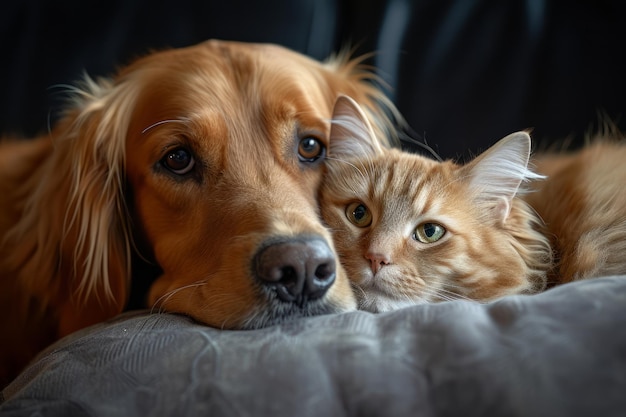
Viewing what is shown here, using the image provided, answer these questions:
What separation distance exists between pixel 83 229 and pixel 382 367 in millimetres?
1124

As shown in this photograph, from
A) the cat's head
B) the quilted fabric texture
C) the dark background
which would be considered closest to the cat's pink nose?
the cat's head

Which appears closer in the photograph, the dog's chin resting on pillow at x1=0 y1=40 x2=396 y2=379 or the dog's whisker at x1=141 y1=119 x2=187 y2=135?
the dog's chin resting on pillow at x1=0 y1=40 x2=396 y2=379

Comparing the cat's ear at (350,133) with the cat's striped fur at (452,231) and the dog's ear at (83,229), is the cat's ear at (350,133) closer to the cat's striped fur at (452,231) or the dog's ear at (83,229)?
the cat's striped fur at (452,231)

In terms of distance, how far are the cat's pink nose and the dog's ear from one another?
80 centimetres

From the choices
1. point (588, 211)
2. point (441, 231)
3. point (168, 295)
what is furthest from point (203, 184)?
point (588, 211)

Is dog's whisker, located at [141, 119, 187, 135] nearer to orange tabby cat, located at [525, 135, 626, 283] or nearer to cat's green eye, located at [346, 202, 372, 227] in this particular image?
cat's green eye, located at [346, 202, 372, 227]

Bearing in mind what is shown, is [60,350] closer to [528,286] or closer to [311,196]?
[311,196]

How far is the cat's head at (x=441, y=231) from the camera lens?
1378mm

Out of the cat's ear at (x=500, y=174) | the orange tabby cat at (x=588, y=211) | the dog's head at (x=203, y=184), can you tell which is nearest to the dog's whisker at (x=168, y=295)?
the dog's head at (x=203, y=184)

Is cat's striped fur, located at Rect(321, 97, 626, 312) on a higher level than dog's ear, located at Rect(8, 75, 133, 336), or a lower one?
higher

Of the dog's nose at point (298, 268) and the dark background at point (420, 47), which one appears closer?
the dog's nose at point (298, 268)

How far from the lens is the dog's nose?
1.28m

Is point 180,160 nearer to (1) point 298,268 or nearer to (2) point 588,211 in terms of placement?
(1) point 298,268

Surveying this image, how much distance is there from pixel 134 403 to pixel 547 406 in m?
0.66
